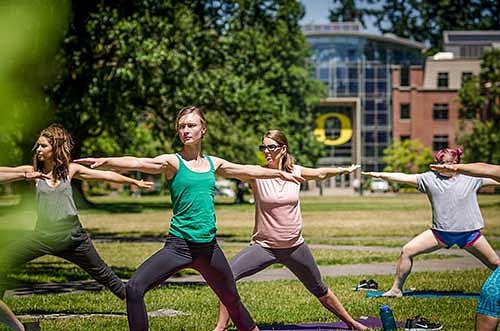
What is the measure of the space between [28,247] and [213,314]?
244 cm

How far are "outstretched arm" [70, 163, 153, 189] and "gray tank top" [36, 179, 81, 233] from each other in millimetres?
182

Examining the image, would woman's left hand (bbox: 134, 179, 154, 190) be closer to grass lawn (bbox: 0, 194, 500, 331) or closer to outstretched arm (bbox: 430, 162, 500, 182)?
grass lawn (bbox: 0, 194, 500, 331)

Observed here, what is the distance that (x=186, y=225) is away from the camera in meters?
6.28

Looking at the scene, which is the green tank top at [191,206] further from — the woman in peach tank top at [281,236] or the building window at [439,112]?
the building window at [439,112]

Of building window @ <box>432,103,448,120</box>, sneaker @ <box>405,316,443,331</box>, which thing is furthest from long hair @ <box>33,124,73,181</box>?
building window @ <box>432,103,448,120</box>

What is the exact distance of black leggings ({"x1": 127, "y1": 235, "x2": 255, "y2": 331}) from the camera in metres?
6.09

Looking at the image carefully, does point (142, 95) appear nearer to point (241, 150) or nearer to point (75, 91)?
point (75, 91)

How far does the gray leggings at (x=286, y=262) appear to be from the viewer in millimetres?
7820

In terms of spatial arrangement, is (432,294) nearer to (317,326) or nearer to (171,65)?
(317,326)

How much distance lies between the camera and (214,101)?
118 feet

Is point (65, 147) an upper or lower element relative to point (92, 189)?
upper

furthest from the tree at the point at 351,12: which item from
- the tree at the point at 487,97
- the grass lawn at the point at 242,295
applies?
the grass lawn at the point at 242,295

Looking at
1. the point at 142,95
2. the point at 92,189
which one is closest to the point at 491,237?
the point at 142,95

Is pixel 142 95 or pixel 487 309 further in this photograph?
pixel 142 95
